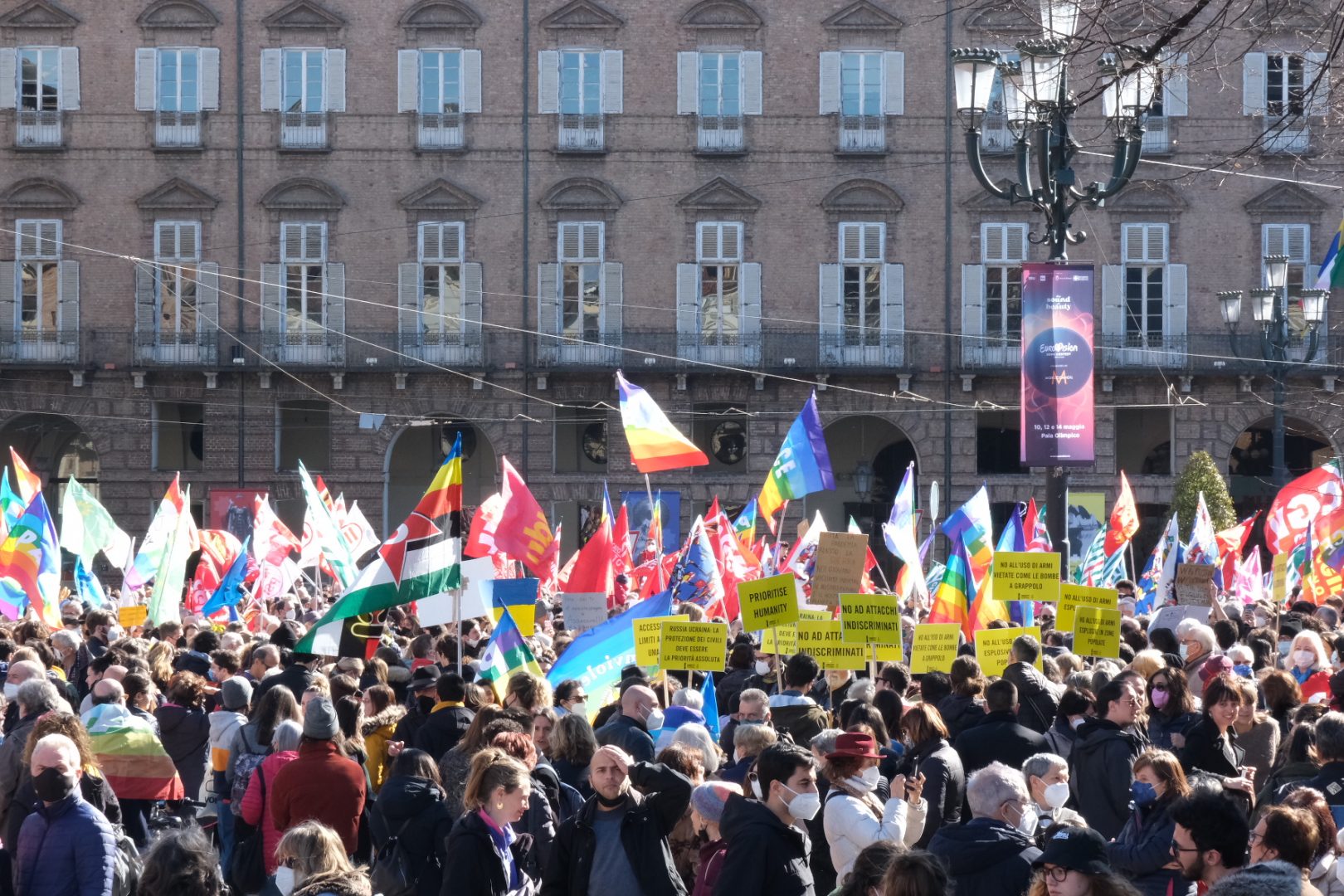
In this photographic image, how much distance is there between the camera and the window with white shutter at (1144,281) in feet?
124

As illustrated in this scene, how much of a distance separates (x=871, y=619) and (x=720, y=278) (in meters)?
26.4

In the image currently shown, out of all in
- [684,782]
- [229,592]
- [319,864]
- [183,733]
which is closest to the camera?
[319,864]

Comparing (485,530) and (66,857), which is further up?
(485,530)

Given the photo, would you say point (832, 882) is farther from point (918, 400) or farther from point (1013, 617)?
point (918, 400)

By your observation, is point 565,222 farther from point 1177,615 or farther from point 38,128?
point 1177,615

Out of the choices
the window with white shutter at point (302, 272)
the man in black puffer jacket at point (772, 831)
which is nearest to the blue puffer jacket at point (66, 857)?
the man in black puffer jacket at point (772, 831)

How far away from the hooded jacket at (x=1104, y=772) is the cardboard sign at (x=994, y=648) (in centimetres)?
314

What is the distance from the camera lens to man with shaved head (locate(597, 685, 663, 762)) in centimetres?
946

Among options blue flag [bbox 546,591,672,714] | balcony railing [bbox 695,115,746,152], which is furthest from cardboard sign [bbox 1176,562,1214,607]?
balcony railing [bbox 695,115,746,152]

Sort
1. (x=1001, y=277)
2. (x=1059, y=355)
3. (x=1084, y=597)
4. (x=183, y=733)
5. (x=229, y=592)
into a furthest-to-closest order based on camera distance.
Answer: (x=1001, y=277) → (x=229, y=592) → (x=1059, y=355) → (x=1084, y=597) → (x=183, y=733)

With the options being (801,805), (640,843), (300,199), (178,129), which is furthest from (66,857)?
(178,129)

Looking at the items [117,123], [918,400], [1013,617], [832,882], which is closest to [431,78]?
[117,123]

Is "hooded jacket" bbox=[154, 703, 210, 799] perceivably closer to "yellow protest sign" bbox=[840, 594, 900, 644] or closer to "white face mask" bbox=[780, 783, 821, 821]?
"yellow protest sign" bbox=[840, 594, 900, 644]

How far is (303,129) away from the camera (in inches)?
1491
